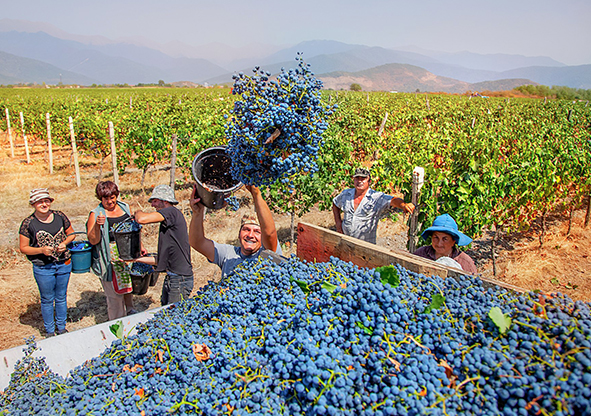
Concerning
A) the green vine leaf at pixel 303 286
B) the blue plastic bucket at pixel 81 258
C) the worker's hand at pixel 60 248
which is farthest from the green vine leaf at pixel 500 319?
the worker's hand at pixel 60 248

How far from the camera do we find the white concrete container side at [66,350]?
2.52 meters

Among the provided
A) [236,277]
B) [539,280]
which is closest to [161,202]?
[236,277]

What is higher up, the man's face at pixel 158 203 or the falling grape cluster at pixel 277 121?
the falling grape cluster at pixel 277 121

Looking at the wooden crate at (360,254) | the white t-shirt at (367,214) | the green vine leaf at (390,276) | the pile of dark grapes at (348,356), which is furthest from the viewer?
the white t-shirt at (367,214)

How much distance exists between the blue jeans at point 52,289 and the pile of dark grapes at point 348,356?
279cm

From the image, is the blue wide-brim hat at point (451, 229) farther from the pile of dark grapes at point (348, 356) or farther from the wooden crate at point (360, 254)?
Answer: the pile of dark grapes at point (348, 356)

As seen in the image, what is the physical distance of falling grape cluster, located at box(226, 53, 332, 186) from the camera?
75.5 inches

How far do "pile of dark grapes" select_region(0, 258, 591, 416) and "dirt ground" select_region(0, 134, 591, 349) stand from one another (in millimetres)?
4007

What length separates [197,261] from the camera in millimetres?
7098

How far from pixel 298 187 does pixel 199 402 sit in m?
6.27

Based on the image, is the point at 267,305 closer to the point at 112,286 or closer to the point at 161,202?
the point at 161,202

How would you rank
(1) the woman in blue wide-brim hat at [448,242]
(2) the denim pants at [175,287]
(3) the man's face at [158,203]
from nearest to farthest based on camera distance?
(1) the woman in blue wide-brim hat at [448,242], (2) the denim pants at [175,287], (3) the man's face at [158,203]

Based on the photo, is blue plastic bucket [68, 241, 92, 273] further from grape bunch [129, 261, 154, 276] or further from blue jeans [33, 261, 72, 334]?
grape bunch [129, 261, 154, 276]

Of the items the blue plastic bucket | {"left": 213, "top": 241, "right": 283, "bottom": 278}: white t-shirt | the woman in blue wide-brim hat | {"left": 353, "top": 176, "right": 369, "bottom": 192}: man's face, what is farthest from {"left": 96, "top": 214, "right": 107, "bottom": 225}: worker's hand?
the woman in blue wide-brim hat
